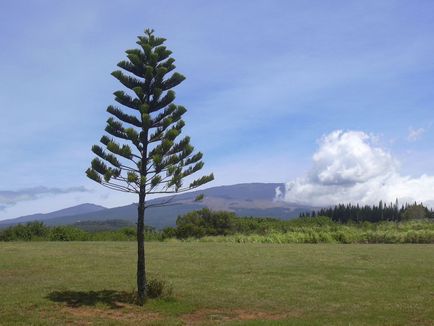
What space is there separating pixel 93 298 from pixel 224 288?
4.47 m

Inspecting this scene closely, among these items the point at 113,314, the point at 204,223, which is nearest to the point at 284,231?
the point at 204,223

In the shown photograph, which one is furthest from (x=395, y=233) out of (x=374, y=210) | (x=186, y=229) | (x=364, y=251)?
(x=374, y=210)

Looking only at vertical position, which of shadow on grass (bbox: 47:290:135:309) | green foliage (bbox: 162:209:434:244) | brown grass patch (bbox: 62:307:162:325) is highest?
green foliage (bbox: 162:209:434:244)

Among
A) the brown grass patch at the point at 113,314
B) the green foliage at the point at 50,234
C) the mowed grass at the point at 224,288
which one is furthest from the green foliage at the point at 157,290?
the green foliage at the point at 50,234

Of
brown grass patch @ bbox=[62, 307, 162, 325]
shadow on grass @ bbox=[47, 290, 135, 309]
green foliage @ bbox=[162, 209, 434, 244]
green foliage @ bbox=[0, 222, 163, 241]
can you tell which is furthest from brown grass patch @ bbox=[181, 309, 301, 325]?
green foliage @ bbox=[0, 222, 163, 241]

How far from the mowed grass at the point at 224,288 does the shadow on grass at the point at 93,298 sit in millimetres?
29

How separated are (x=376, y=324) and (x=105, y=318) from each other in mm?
6579

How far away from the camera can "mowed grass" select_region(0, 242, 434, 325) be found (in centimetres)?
1289

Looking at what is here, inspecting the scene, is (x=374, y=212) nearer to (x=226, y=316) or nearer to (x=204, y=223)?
(x=204, y=223)

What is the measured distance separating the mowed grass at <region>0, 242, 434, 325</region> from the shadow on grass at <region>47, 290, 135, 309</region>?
29 mm

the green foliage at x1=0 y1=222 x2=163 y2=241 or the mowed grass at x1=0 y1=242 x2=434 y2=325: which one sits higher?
the green foliage at x1=0 y1=222 x2=163 y2=241

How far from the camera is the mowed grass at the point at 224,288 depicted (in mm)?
12891

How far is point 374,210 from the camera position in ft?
370

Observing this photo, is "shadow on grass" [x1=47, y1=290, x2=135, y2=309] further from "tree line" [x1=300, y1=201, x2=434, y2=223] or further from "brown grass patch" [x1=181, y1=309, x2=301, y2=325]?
→ "tree line" [x1=300, y1=201, x2=434, y2=223]
